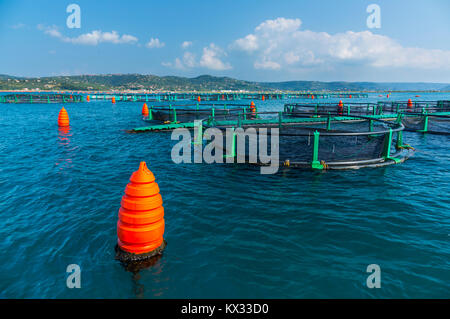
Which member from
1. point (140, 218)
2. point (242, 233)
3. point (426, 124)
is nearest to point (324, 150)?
point (242, 233)

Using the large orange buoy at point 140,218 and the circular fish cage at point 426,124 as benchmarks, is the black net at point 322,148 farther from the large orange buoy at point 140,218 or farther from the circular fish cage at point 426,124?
the circular fish cage at point 426,124

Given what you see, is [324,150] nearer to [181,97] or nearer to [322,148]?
[322,148]

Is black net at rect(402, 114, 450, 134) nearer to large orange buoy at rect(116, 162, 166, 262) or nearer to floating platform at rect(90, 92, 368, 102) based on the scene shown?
large orange buoy at rect(116, 162, 166, 262)

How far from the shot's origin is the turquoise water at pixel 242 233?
213 inches

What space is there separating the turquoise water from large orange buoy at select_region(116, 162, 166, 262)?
46 cm

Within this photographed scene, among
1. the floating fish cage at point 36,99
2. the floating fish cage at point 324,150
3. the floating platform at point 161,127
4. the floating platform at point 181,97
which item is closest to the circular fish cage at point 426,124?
the floating fish cage at point 324,150

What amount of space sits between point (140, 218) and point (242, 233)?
2933mm

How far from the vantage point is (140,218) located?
5.74m

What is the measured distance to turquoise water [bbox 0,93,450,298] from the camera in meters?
5.41

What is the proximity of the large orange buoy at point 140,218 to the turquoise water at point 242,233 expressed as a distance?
46 centimetres

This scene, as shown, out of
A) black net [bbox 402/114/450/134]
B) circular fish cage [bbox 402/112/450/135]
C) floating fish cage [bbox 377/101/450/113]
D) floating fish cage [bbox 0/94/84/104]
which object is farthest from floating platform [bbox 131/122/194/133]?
floating fish cage [bbox 0/94/84/104]

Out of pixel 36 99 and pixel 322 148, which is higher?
pixel 36 99
